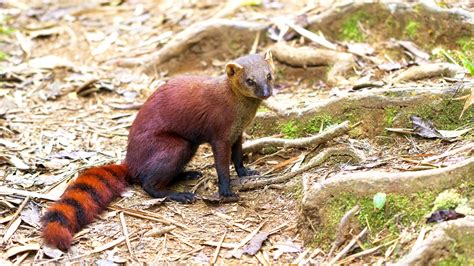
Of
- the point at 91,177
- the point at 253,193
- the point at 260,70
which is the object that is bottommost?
the point at 253,193

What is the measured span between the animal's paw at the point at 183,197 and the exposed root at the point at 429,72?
2.52 meters

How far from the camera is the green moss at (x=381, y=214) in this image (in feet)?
15.7

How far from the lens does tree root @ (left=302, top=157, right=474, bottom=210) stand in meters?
4.83

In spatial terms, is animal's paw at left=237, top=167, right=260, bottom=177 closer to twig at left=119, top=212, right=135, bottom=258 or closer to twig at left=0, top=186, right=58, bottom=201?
twig at left=119, top=212, right=135, bottom=258

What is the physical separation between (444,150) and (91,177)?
120 inches

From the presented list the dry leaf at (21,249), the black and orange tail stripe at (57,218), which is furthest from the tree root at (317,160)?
the dry leaf at (21,249)

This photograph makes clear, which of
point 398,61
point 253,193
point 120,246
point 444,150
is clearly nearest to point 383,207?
point 444,150

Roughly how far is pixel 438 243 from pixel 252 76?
248 cm

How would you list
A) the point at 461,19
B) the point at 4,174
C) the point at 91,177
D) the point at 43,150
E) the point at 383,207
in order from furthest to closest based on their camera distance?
the point at 461,19, the point at 43,150, the point at 4,174, the point at 91,177, the point at 383,207

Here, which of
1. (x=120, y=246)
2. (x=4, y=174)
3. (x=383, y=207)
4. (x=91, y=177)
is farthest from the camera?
(x=4, y=174)

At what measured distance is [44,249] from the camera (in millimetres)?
5121

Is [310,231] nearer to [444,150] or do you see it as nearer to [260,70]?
[444,150]

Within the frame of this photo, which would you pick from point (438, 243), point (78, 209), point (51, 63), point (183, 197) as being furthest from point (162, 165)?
point (51, 63)

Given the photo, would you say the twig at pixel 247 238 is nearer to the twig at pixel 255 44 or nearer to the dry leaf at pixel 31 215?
the dry leaf at pixel 31 215
